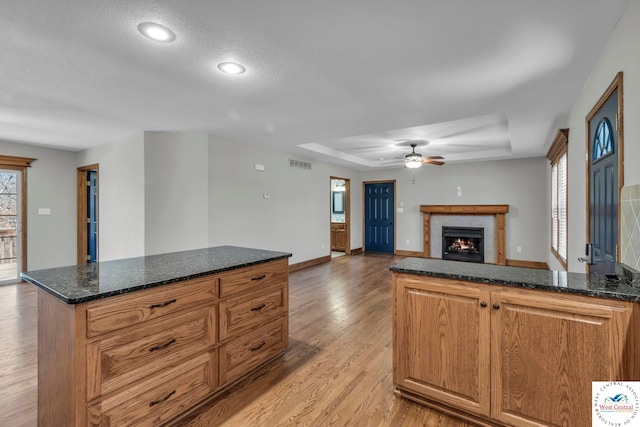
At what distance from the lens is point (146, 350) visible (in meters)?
1.66

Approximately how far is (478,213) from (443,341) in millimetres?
5822

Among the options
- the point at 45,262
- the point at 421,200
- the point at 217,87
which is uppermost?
the point at 217,87

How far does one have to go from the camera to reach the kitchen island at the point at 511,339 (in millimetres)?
1381

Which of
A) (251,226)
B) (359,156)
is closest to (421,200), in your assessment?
(359,156)

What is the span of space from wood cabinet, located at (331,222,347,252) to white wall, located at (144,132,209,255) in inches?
184

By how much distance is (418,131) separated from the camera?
15.1ft

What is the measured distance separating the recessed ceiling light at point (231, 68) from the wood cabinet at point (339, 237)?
20.7 ft

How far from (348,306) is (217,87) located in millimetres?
2941

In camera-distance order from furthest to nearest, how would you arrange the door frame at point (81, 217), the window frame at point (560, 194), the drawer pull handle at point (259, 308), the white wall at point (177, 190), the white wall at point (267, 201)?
the door frame at point (81, 217)
the white wall at point (267, 201)
the white wall at point (177, 190)
the window frame at point (560, 194)
the drawer pull handle at point (259, 308)

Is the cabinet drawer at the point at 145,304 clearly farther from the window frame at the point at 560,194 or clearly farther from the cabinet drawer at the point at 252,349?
the window frame at the point at 560,194

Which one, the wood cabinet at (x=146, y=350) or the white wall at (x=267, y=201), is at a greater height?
the white wall at (x=267, y=201)

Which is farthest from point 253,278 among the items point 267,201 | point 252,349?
point 267,201

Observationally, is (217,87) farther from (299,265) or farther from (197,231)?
(299,265)

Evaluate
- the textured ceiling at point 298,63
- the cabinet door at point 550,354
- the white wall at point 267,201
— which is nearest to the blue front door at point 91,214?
the textured ceiling at point 298,63
